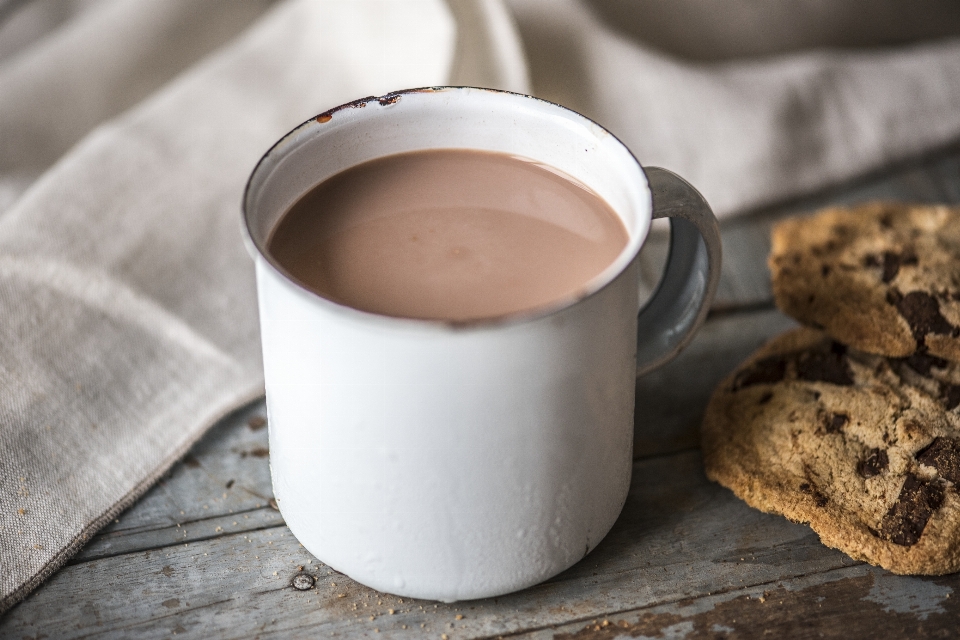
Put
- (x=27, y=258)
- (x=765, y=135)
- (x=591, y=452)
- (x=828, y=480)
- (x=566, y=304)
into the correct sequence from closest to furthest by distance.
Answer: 1. (x=566, y=304)
2. (x=591, y=452)
3. (x=828, y=480)
4. (x=27, y=258)
5. (x=765, y=135)

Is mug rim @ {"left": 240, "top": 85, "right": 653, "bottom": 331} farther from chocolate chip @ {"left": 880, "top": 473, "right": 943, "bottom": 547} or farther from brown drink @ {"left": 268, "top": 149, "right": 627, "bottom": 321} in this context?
chocolate chip @ {"left": 880, "top": 473, "right": 943, "bottom": 547}

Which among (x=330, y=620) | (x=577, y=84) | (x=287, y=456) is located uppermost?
(x=577, y=84)

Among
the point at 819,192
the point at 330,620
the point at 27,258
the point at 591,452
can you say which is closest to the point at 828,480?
the point at 591,452

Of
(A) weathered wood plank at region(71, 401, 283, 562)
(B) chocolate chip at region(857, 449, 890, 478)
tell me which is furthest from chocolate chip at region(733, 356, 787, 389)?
(A) weathered wood plank at region(71, 401, 283, 562)

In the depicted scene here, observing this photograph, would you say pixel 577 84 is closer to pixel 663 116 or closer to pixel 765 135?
pixel 663 116

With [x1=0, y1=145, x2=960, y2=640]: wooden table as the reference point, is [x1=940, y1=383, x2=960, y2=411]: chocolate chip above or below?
above
